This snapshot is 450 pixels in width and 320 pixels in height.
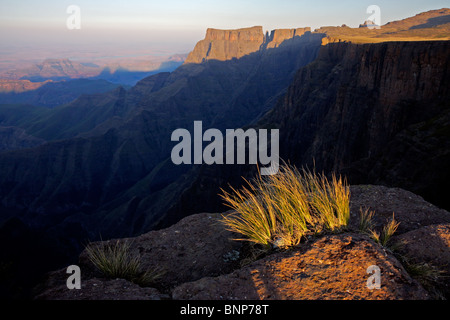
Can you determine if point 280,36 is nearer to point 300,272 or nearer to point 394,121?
point 394,121

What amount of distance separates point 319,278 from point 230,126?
140912 millimetres

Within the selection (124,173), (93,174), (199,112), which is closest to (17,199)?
(93,174)

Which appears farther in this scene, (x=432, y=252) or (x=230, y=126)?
(x=230, y=126)

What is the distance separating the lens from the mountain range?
2145cm

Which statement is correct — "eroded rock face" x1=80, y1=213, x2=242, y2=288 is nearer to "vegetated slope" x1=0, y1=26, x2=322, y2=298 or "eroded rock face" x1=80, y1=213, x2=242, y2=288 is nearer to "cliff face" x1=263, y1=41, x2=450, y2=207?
"cliff face" x1=263, y1=41, x2=450, y2=207

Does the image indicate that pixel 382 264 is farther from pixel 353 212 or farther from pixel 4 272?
pixel 4 272

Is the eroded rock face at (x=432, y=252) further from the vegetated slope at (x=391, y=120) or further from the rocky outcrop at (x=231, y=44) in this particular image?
the rocky outcrop at (x=231, y=44)

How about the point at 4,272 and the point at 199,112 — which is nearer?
the point at 4,272

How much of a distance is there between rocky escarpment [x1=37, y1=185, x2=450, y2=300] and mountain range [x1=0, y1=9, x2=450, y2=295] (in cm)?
681

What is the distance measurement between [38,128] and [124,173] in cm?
10071

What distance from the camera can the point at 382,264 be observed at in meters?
2.84

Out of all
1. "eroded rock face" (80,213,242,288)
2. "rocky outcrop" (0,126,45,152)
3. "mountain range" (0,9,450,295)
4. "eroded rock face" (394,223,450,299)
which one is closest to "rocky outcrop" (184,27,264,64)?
"mountain range" (0,9,450,295)

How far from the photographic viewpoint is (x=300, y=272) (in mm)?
2986

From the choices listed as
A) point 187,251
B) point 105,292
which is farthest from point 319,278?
point 187,251
